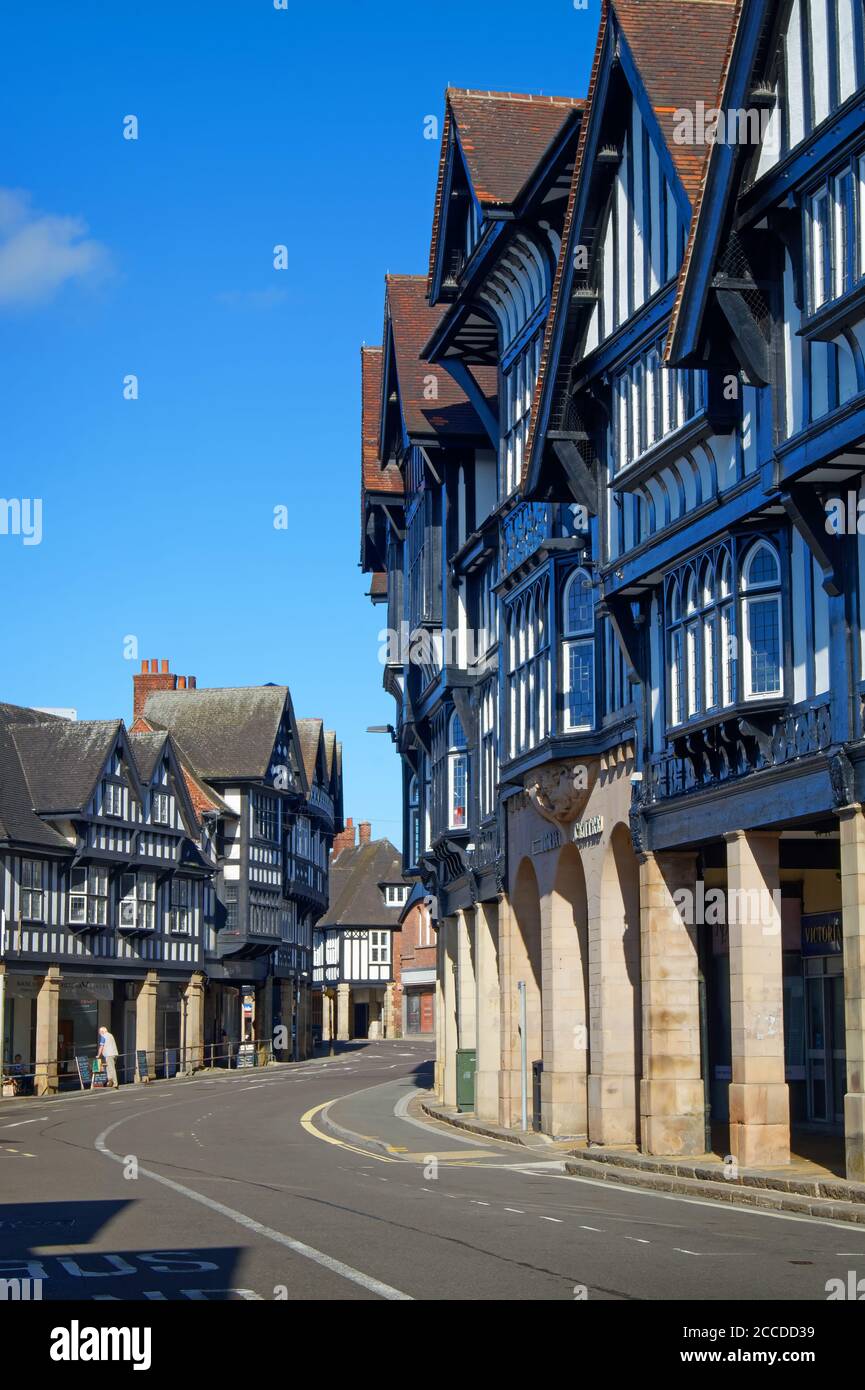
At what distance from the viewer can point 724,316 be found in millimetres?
21875

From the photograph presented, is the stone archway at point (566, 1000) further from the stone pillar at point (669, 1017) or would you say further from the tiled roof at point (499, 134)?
the tiled roof at point (499, 134)

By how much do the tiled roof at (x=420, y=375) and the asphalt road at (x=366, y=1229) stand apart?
16121 mm

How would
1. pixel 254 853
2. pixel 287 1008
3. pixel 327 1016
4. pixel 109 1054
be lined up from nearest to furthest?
pixel 109 1054 → pixel 254 853 → pixel 287 1008 → pixel 327 1016

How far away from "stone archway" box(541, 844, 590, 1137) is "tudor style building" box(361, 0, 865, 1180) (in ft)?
0.19

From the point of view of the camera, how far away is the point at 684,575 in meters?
24.5

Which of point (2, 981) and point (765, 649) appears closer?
point (765, 649)

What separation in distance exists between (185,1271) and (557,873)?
18512 millimetres

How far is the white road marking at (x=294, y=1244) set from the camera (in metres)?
11.5

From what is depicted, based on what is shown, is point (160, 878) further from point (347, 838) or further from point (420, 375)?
point (347, 838)

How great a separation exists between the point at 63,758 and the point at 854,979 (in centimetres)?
4710

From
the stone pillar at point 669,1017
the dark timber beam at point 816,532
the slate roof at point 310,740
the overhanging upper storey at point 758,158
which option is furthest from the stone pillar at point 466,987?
the slate roof at point 310,740

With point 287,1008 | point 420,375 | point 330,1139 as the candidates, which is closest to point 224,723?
point 287,1008

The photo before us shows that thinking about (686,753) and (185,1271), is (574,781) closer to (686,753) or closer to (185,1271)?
(686,753)
